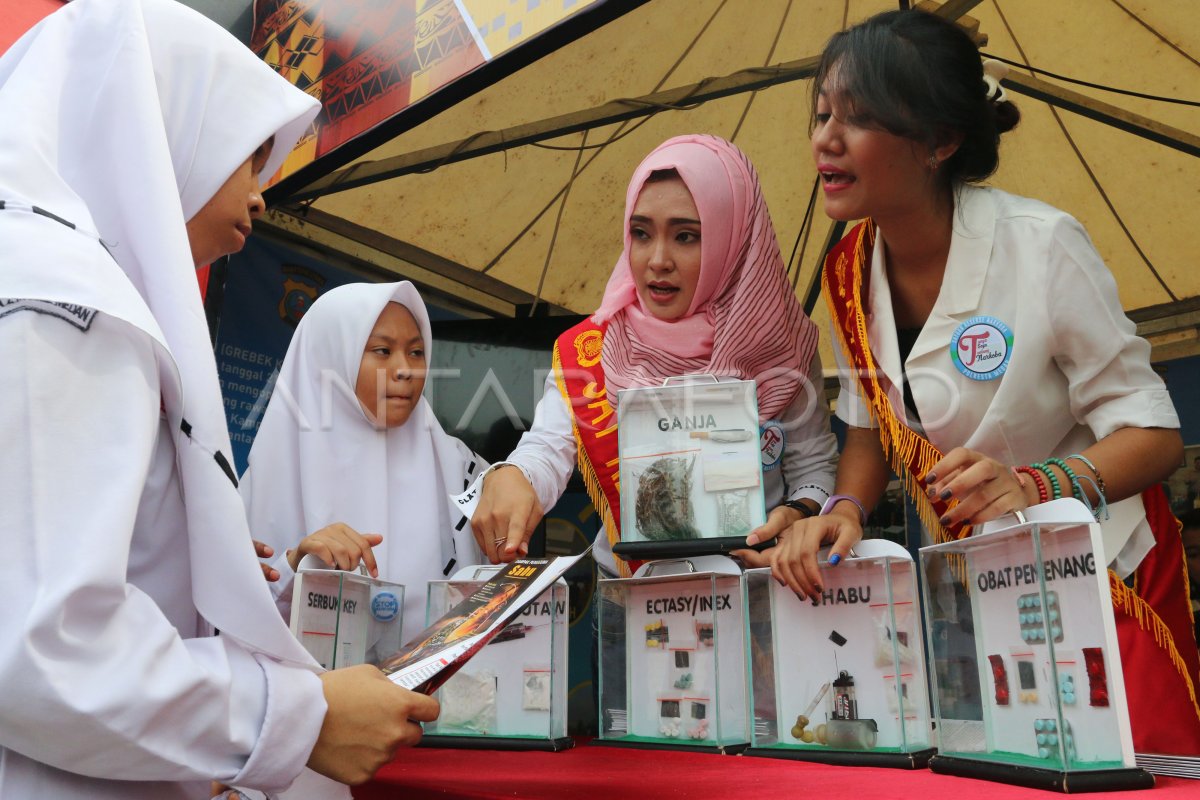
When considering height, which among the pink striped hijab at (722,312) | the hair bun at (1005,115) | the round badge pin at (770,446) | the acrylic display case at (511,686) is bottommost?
the acrylic display case at (511,686)

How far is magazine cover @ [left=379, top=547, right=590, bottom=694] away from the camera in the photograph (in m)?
1.02

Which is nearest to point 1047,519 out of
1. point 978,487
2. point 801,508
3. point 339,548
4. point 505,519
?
point 978,487

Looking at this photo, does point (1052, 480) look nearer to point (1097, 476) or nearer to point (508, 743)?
point (1097, 476)

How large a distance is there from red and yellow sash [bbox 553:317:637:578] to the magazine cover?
718 millimetres

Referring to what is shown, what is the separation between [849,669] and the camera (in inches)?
52.7

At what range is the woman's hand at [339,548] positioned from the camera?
1749 millimetres

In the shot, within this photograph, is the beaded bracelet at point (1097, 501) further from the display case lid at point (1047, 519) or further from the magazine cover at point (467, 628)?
the magazine cover at point (467, 628)

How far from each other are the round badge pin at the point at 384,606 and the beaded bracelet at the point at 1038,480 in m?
1.12

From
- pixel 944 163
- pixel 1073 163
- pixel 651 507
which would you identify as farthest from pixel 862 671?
pixel 1073 163

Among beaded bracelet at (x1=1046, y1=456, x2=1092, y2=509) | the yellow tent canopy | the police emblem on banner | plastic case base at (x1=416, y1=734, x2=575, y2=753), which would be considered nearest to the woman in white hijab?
plastic case base at (x1=416, y1=734, x2=575, y2=753)

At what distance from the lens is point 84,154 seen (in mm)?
1014

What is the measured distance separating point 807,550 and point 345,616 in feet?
2.68

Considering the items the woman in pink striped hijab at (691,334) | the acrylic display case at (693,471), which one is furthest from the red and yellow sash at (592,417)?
the acrylic display case at (693,471)

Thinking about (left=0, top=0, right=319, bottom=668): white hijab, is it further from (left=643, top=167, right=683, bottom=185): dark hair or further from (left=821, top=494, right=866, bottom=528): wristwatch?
(left=643, top=167, right=683, bottom=185): dark hair
